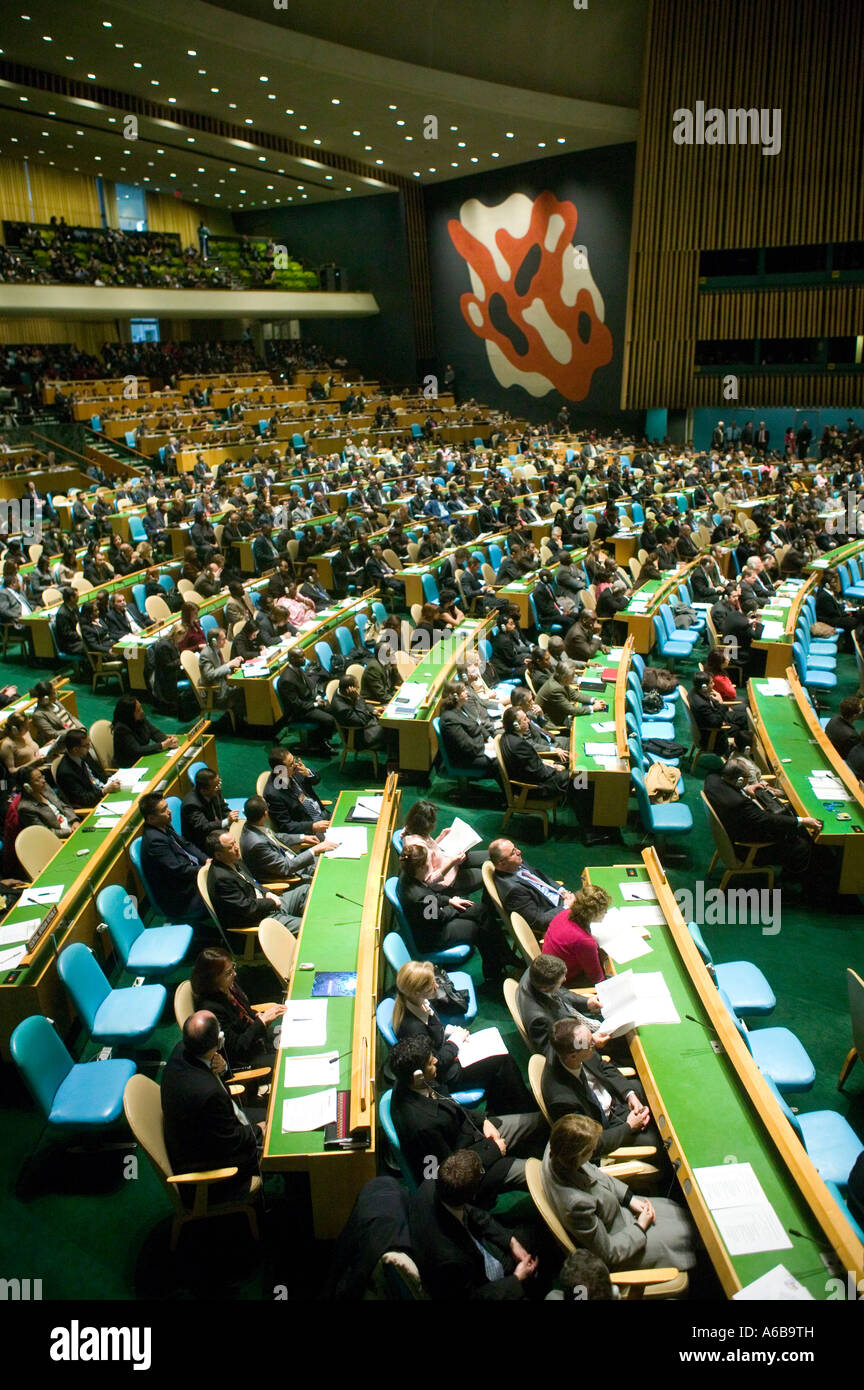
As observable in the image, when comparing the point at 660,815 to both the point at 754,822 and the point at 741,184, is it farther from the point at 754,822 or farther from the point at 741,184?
the point at 741,184

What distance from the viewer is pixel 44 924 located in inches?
199

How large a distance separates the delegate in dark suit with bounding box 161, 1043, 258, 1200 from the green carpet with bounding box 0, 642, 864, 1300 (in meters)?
0.37

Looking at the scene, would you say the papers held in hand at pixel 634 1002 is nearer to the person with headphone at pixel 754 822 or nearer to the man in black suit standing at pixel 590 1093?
the man in black suit standing at pixel 590 1093

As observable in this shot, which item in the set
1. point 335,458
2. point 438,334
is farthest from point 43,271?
point 438,334

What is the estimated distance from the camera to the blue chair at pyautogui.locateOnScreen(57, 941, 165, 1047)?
15.5ft

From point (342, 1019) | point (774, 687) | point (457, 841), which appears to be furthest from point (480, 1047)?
point (774, 687)

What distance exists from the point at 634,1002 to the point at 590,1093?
21.5 inches

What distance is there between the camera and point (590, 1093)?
404cm

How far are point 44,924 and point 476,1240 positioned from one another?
9.37 ft

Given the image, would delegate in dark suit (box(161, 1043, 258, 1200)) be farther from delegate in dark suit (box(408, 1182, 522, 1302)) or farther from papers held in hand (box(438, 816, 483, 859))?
papers held in hand (box(438, 816, 483, 859))

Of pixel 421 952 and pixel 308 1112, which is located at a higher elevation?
pixel 308 1112

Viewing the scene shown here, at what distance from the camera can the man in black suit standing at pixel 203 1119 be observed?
3.82 m
